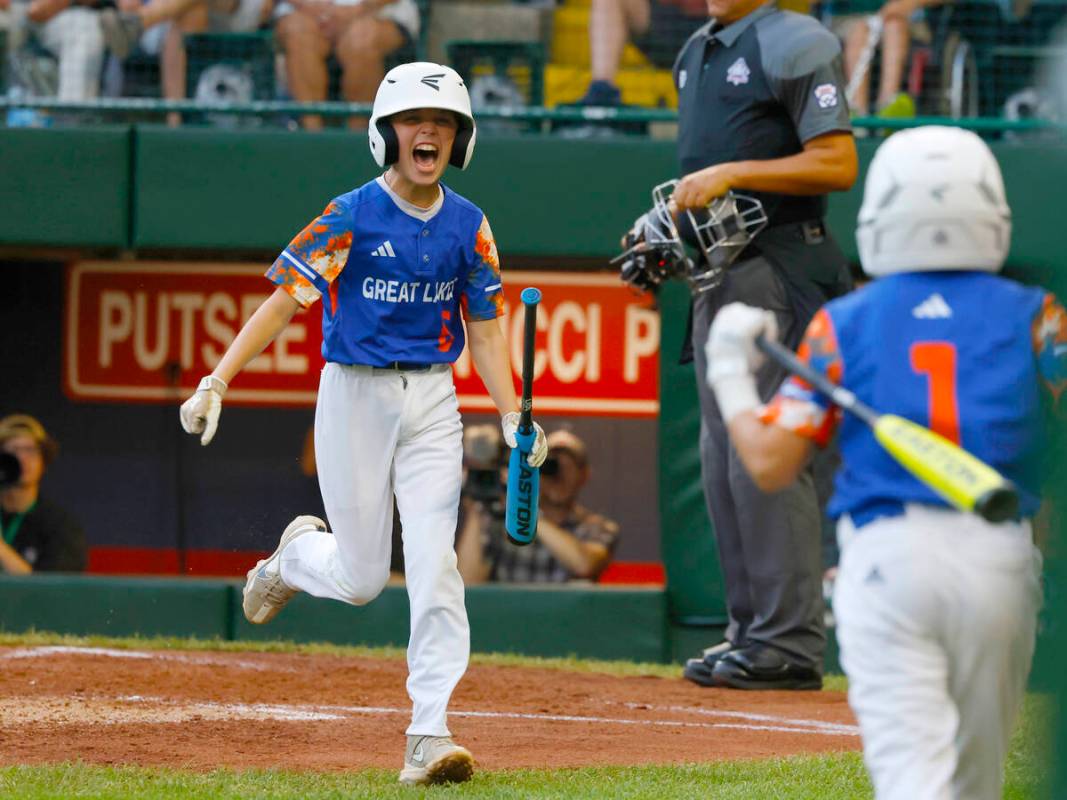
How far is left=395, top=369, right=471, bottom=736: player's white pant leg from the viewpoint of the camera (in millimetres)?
4621

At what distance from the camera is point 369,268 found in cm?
492

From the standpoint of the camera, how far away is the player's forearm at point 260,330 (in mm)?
4867

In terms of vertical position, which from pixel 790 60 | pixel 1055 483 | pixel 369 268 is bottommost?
pixel 1055 483

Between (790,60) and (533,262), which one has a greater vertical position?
(790,60)

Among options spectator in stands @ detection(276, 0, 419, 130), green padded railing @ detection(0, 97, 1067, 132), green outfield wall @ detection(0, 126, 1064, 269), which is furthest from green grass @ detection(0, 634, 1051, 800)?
spectator in stands @ detection(276, 0, 419, 130)

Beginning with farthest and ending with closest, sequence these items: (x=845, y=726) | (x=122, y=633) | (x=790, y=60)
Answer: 1. (x=122, y=633)
2. (x=790, y=60)
3. (x=845, y=726)

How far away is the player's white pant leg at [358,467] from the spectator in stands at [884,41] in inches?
211

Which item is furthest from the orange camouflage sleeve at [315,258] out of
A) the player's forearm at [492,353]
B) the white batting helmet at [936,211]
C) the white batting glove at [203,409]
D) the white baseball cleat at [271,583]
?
the white batting helmet at [936,211]

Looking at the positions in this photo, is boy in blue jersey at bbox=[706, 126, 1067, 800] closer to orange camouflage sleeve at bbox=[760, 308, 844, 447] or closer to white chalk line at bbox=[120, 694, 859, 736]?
orange camouflage sleeve at bbox=[760, 308, 844, 447]

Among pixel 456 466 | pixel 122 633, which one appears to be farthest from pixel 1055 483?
pixel 122 633

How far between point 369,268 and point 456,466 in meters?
0.58

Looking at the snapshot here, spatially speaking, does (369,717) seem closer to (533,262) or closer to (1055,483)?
(1055,483)

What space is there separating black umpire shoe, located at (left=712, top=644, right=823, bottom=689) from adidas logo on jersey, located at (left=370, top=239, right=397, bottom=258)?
247 centimetres

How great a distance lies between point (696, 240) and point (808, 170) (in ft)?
1.57
